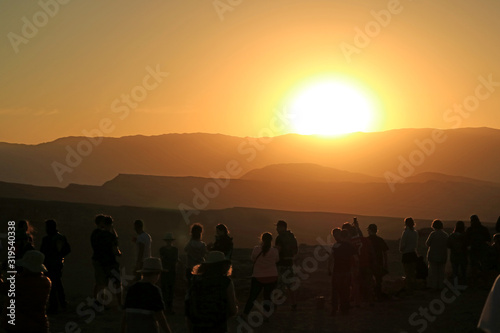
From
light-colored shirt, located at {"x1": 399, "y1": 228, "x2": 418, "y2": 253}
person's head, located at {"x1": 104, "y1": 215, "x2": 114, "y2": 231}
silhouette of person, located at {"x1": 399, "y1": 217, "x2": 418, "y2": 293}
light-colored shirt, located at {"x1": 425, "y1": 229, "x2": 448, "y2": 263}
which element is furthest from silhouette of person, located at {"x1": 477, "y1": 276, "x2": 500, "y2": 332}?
light-colored shirt, located at {"x1": 425, "y1": 229, "x2": 448, "y2": 263}

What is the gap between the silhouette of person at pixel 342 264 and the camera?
13023 mm

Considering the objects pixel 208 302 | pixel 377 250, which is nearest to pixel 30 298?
pixel 208 302

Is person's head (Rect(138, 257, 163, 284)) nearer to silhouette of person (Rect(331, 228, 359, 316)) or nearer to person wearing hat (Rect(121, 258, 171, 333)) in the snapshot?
person wearing hat (Rect(121, 258, 171, 333))

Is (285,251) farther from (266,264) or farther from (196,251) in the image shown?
(196,251)

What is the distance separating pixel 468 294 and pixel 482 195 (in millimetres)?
104413

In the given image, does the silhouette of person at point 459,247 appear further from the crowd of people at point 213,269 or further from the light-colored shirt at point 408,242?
the light-colored shirt at point 408,242

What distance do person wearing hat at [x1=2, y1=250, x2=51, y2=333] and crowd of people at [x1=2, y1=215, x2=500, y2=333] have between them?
0.01 meters

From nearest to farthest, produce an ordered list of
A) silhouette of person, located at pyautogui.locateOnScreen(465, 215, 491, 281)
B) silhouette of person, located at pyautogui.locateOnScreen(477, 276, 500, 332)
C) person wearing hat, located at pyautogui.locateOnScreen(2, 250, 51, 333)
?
1. silhouette of person, located at pyautogui.locateOnScreen(477, 276, 500, 332)
2. person wearing hat, located at pyautogui.locateOnScreen(2, 250, 51, 333)
3. silhouette of person, located at pyautogui.locateOnScreen(465, 215, 491, 281)

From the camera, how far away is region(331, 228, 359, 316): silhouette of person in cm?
1302

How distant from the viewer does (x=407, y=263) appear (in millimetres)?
15555

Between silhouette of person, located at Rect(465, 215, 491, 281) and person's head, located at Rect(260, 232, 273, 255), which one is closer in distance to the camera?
person's head, located at Rect(260, 232, 273, 255)

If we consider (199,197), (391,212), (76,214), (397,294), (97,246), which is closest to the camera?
(97,246)

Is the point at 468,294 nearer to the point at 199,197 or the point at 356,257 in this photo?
the point at 356,257

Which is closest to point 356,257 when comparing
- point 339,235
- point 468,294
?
point 339,235
